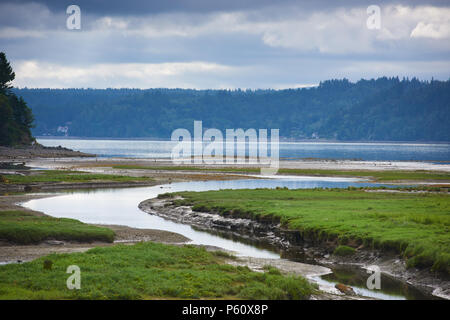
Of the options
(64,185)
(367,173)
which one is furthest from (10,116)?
(367,173)

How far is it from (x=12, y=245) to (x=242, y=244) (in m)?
13.5

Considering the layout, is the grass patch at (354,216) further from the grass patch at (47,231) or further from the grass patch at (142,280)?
the grass patch at (47,231)

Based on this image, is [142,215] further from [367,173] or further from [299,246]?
[367,173]

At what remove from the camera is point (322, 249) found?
35.1m

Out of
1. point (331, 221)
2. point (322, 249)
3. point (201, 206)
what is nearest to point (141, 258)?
point (322, 249)

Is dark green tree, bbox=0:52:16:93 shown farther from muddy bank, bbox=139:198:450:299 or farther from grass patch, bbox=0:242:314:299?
grass patch, bbox=0:242:314:299

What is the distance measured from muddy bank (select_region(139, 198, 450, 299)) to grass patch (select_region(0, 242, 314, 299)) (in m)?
7.09

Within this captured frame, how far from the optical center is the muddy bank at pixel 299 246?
27766mm

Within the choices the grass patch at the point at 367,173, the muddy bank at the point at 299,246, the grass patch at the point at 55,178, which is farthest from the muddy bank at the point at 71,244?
the grass patch at the point at 367,173

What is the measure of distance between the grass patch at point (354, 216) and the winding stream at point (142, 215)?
2.48 meters

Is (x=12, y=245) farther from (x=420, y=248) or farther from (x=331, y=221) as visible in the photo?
(x=420, y=248)

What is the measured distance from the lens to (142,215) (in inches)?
1998

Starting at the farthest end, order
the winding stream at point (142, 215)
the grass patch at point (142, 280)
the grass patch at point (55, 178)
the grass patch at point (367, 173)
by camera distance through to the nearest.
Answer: the grass patch at point (367, 173) < the grass patch at point (55, 178) < the winding stream at point (142, 215) < the grass patch at point (142, 280)
